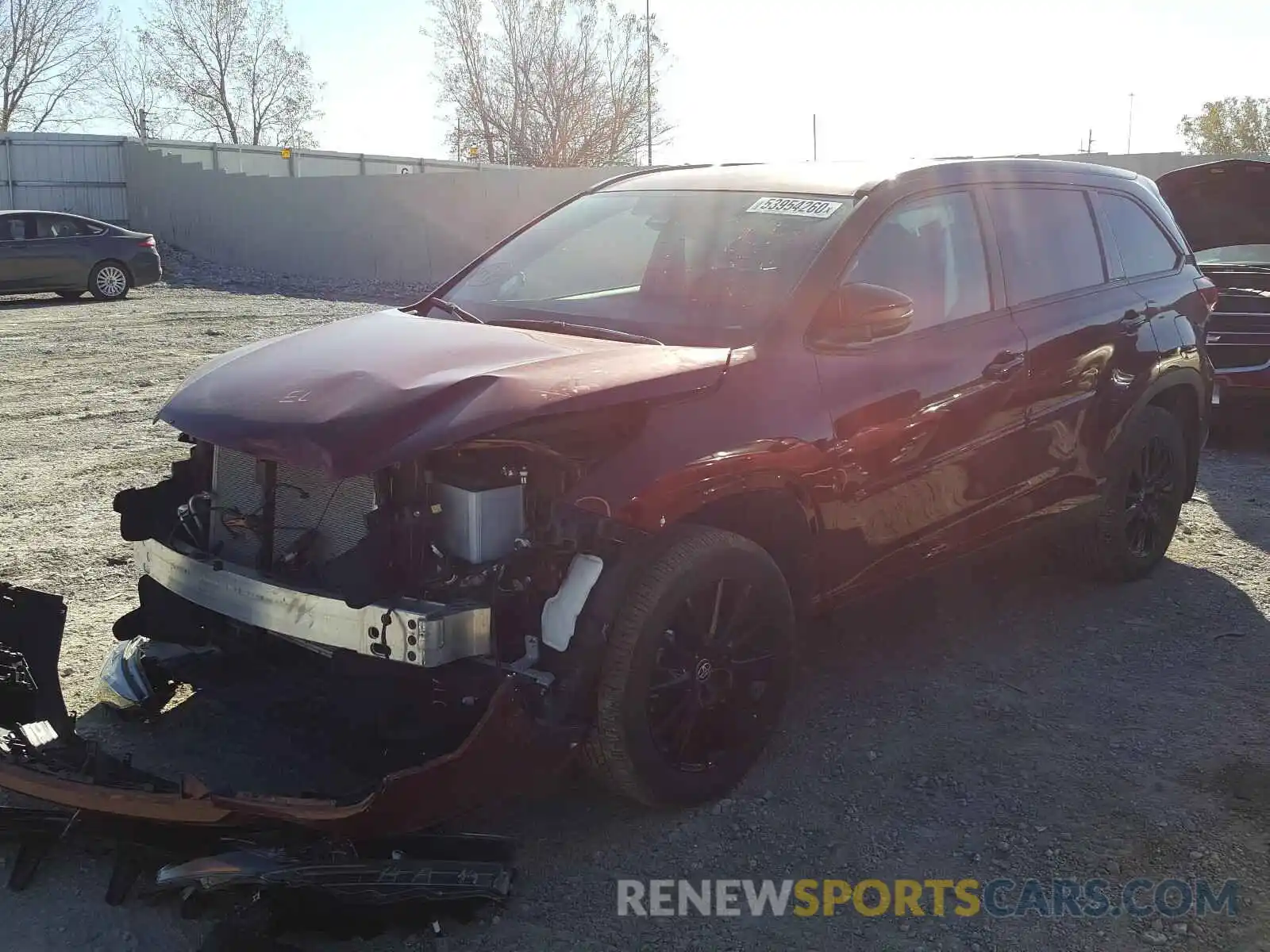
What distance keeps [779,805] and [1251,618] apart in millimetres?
2820

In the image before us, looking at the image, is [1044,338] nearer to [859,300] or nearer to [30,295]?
[859,300]


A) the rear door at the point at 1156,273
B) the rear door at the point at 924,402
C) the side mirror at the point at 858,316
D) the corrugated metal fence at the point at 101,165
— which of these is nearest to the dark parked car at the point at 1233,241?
the rear door at the point at 1156,273

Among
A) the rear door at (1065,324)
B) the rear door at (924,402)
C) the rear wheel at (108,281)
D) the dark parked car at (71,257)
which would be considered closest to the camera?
the rear door at (924,402)

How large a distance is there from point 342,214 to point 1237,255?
20485mm

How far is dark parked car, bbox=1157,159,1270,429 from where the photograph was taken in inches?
320

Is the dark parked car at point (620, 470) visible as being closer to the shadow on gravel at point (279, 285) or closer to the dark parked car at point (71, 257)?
the shadow on gravel at point (279, 285)

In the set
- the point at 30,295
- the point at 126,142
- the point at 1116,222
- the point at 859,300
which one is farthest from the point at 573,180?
the point at 859,300

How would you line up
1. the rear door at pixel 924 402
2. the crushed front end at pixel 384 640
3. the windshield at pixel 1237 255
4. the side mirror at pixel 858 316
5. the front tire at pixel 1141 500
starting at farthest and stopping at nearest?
the windshield at pixel 1237 255
the front tire at pixel 1141 500
the rear door at pixel 924 402
the side mirror at pixel 858 316
the crushed front end at pixel 384 640

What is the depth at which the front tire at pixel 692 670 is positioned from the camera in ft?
10.6

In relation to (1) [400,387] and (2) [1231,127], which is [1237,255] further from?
(2) [1231,127]

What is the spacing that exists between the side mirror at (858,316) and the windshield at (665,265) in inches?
5.9

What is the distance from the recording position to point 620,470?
320 centimetres

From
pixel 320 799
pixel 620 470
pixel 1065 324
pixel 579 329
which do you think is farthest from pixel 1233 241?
pixel 320 799

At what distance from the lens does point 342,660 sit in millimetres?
3178
